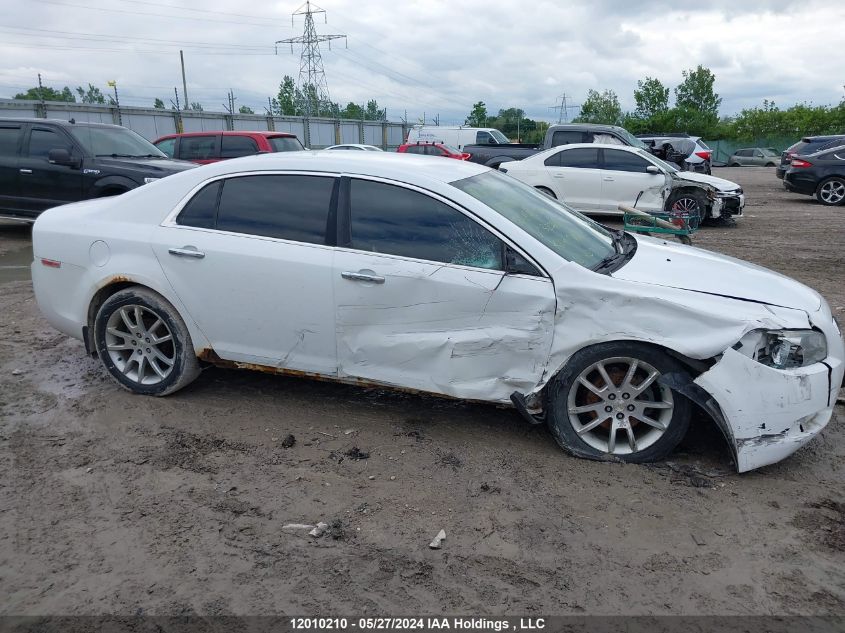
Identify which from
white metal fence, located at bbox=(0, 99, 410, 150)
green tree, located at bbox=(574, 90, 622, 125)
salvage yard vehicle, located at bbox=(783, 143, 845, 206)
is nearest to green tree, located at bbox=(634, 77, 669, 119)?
green tree, located at bbox=(574, 90, 622, 125)

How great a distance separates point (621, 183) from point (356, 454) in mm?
10379

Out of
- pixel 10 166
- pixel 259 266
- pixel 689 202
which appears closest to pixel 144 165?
pixel 10 166

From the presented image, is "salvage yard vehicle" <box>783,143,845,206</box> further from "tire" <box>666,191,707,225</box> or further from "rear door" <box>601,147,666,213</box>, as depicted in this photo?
"rear door" <box>601,147,666,213</box>

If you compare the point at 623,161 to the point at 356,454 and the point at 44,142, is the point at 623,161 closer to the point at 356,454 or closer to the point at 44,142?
the point at 44,142

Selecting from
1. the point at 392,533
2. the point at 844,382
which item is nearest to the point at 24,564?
the point at 392,533

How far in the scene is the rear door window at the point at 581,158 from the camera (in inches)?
520

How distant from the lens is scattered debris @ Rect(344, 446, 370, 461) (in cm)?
394

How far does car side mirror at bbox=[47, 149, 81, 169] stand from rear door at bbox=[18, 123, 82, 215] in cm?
10

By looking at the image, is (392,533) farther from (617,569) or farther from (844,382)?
(844,382)

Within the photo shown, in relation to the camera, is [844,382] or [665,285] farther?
[844,382]

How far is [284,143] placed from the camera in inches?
575

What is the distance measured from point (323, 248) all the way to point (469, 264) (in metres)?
0.90

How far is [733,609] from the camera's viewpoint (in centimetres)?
271

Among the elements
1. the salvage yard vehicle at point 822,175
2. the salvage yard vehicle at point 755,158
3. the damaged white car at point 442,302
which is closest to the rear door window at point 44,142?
the damaged white car at point 442,302
